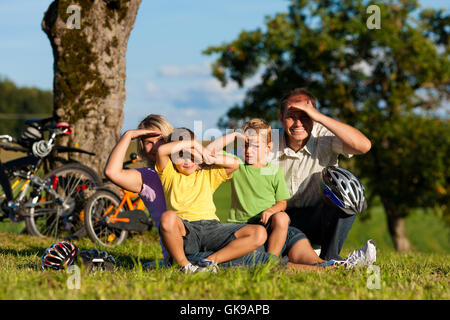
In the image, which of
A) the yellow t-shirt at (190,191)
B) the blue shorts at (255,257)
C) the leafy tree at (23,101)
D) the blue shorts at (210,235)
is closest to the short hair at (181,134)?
the yellow t-shirt at (190,191)

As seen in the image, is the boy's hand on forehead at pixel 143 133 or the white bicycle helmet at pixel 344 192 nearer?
the boy's hand on forehead at pixel 143 133

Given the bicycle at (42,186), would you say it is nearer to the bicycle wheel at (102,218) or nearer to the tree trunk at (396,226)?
the bicycle wheel at (102,218)

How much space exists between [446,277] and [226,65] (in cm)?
Answer: 1198

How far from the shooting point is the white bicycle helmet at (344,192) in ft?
15.1

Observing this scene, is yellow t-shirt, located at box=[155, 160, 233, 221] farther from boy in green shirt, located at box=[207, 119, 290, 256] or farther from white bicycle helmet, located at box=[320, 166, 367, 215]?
white bicycle helmet, located at box=[320, 166, 367, 215]

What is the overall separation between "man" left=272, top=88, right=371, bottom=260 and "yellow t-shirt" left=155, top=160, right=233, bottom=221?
0.84 m

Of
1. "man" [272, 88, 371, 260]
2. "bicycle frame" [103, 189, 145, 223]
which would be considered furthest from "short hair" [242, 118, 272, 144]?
"bicycle frame" [103, 189, 145, 223]

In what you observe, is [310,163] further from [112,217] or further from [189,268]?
[112,217]

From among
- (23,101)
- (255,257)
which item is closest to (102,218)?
(255,257)

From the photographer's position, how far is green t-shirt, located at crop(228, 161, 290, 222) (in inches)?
185

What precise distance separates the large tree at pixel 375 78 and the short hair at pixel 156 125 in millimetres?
10380

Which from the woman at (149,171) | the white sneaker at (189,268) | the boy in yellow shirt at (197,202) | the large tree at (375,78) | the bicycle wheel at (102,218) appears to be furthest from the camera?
the large tree at (375,78)
